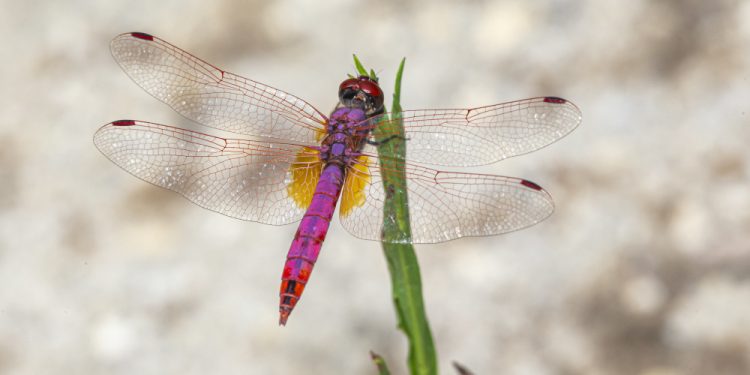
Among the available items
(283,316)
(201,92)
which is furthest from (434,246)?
(283,316)

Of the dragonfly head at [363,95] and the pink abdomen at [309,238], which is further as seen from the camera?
the dragonfly head at [363,95]

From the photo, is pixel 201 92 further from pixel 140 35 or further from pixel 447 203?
pixel 447 203

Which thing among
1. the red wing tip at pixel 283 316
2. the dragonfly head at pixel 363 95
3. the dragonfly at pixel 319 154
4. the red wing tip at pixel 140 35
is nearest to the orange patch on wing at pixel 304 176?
the dragonfly at pixel 319 154

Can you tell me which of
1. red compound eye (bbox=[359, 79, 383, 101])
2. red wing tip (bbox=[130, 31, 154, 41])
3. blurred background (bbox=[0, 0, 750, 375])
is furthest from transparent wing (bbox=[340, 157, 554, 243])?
blurred background (bbox=[0, 0, 750, 375])

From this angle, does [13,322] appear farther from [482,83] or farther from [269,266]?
[482,83]

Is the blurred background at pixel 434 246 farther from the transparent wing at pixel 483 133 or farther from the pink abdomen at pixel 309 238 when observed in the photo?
the pink abdomen at pixel 309 238

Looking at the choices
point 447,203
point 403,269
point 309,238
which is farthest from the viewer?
point 447,203
